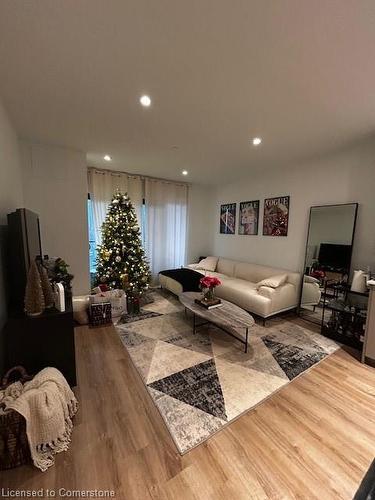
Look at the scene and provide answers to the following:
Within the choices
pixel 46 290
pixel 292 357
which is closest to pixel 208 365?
pixel 292 357

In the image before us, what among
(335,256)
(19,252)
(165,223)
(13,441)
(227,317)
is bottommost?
(13,441)

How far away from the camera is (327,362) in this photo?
7.73ft

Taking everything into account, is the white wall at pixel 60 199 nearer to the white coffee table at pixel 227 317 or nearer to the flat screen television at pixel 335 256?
the white coffee table at pixel 227 317

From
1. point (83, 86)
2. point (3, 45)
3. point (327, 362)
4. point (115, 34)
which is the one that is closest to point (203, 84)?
point (115, 34)

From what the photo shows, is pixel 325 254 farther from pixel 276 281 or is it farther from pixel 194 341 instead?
pixel 194 341

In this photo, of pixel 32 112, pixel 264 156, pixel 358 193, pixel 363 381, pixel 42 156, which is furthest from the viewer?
pixel 264 156

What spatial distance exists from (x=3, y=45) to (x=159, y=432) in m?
2.92

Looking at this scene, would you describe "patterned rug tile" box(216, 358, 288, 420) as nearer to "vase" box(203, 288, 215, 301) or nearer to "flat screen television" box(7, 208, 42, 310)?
"vase" box(203, 288, 215, 301)

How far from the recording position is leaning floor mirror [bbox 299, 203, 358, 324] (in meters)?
3.04

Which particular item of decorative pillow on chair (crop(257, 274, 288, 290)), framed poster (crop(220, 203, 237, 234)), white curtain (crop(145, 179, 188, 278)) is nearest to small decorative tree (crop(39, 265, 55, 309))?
decorative pillow on chair (crop(257, 274, 288, 290))

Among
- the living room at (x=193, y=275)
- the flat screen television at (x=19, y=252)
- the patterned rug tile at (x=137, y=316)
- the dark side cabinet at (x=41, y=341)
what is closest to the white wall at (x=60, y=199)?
the living room at (x=193, y=275)

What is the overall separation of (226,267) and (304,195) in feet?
7.19

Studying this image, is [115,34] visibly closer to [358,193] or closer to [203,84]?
[203,84]

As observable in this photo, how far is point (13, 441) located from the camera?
125 cm
